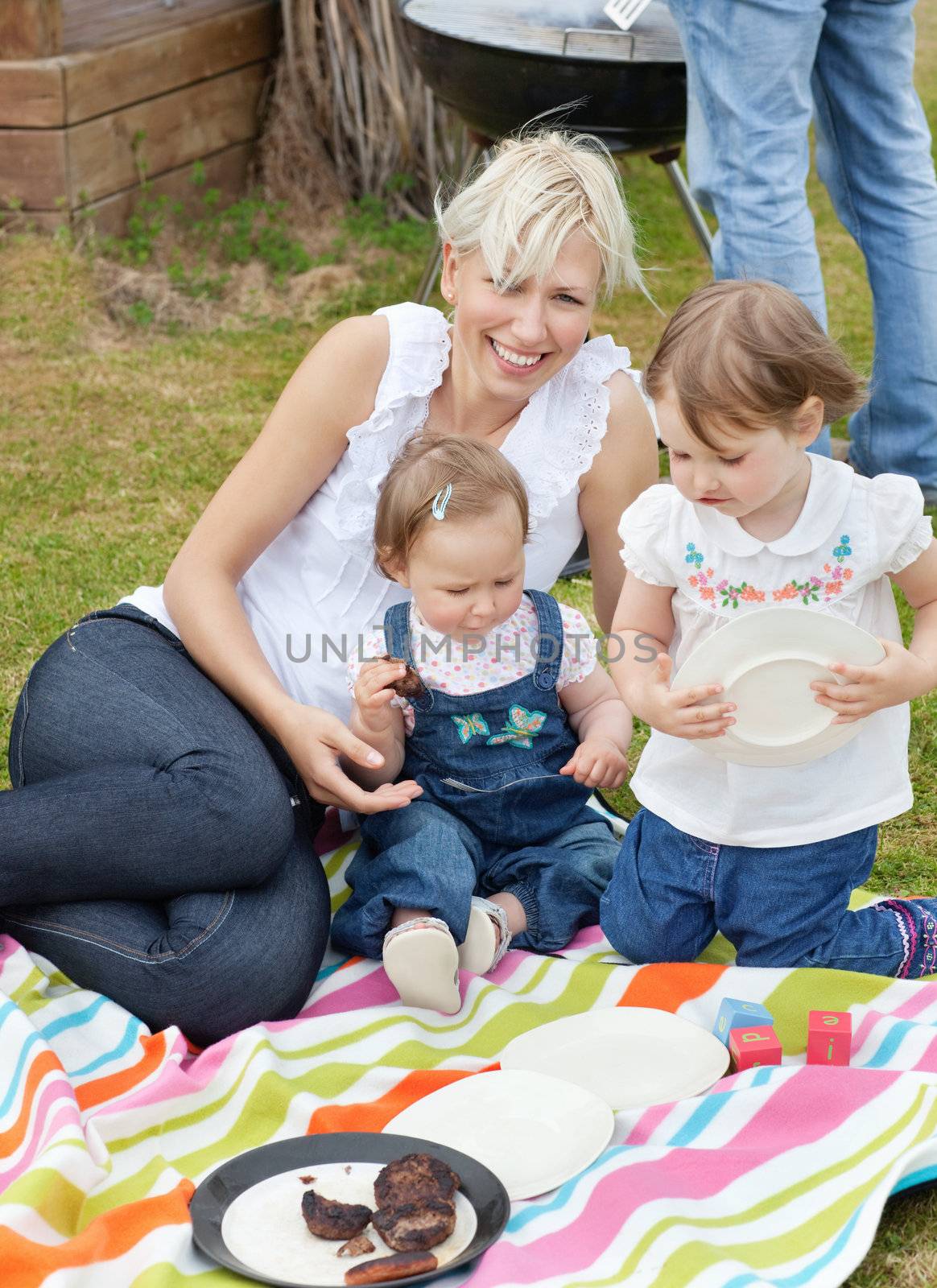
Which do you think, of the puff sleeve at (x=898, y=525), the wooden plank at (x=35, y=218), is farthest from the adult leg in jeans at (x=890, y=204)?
the wooden plank at (x=35, y=218)

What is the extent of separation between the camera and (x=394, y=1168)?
1.62 meters

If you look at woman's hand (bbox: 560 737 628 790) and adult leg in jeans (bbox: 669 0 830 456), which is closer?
woman's hand (bbox: 560 737 628 790)

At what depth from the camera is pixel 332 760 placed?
7.19 feet

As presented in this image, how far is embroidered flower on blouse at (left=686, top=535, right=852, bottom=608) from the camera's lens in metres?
2.04

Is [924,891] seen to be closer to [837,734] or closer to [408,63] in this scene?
[837,734]

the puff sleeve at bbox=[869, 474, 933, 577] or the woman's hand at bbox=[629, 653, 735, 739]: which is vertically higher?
the puff sleeve at bbox=[869, 474, 933, 577]

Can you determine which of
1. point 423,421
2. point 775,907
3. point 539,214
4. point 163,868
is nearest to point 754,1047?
point 775,907

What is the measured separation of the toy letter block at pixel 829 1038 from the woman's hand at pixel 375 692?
756 mm

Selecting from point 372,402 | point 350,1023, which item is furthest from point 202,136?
point 350,1023

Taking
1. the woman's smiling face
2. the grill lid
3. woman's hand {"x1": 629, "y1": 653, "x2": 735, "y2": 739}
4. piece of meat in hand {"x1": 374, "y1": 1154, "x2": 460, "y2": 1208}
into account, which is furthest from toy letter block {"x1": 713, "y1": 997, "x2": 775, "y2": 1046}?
the grill lid

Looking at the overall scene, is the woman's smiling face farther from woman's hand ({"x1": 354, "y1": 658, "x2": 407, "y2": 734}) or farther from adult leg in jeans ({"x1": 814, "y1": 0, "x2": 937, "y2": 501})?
adult leg in jeans ({"x1": 814, "y1": 0, "x2": 937, "y2": 501})

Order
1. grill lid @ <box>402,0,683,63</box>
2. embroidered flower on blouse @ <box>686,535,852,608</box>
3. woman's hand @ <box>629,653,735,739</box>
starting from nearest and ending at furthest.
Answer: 1. woman's hand @ <box>629,653,735,739</box>
2. embroidered flower on blouse @ <box>686,535,852,608</box>
3. grill lid @ <box>402,0,683,63</box>

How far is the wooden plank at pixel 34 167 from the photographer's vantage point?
478 centimetres

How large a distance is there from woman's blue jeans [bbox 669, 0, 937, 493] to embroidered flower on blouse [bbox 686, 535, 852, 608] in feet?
3.75
